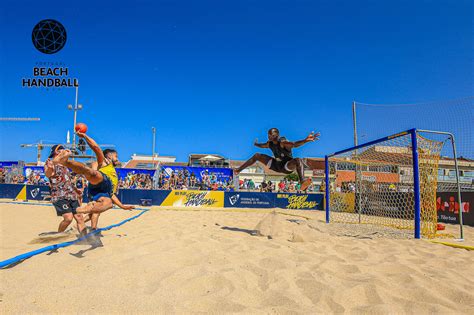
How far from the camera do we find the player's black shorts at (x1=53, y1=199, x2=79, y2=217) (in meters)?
5.14

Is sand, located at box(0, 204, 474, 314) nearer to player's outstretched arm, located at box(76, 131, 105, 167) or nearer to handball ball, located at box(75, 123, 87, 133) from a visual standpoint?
player's outstretched arm, located at box(76, 131, 105, 167)

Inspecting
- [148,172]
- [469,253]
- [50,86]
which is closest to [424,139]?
[469,253]

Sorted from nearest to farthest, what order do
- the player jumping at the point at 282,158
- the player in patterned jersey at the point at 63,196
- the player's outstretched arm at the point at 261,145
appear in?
the player in patterned jersey at the point at 63,196 → the player jumping at the point at 282,158 → the player's outstretched arm at the point at 261,145

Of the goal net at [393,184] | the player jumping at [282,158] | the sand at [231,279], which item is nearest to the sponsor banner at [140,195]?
the goal net at [393,184]

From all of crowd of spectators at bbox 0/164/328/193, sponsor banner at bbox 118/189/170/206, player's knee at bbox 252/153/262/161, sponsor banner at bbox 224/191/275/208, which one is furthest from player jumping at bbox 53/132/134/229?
crowd of spectators at bbox 0/164/328/193

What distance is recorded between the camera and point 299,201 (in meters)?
16.5

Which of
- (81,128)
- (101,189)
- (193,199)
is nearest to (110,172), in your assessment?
(101,189)

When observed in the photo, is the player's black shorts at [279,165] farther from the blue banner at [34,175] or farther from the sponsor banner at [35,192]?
the blue banner at [34,175]

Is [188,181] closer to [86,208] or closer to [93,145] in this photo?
[93,145]

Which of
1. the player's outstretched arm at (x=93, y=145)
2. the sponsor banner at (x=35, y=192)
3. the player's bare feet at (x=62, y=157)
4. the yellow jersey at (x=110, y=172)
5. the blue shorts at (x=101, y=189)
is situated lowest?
the sponsor banner at (x=35, y=192)

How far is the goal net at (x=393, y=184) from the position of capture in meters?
6.99

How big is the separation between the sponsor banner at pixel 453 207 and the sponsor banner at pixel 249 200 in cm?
763

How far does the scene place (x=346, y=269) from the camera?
361 cm

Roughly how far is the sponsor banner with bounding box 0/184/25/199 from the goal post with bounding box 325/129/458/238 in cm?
1714
